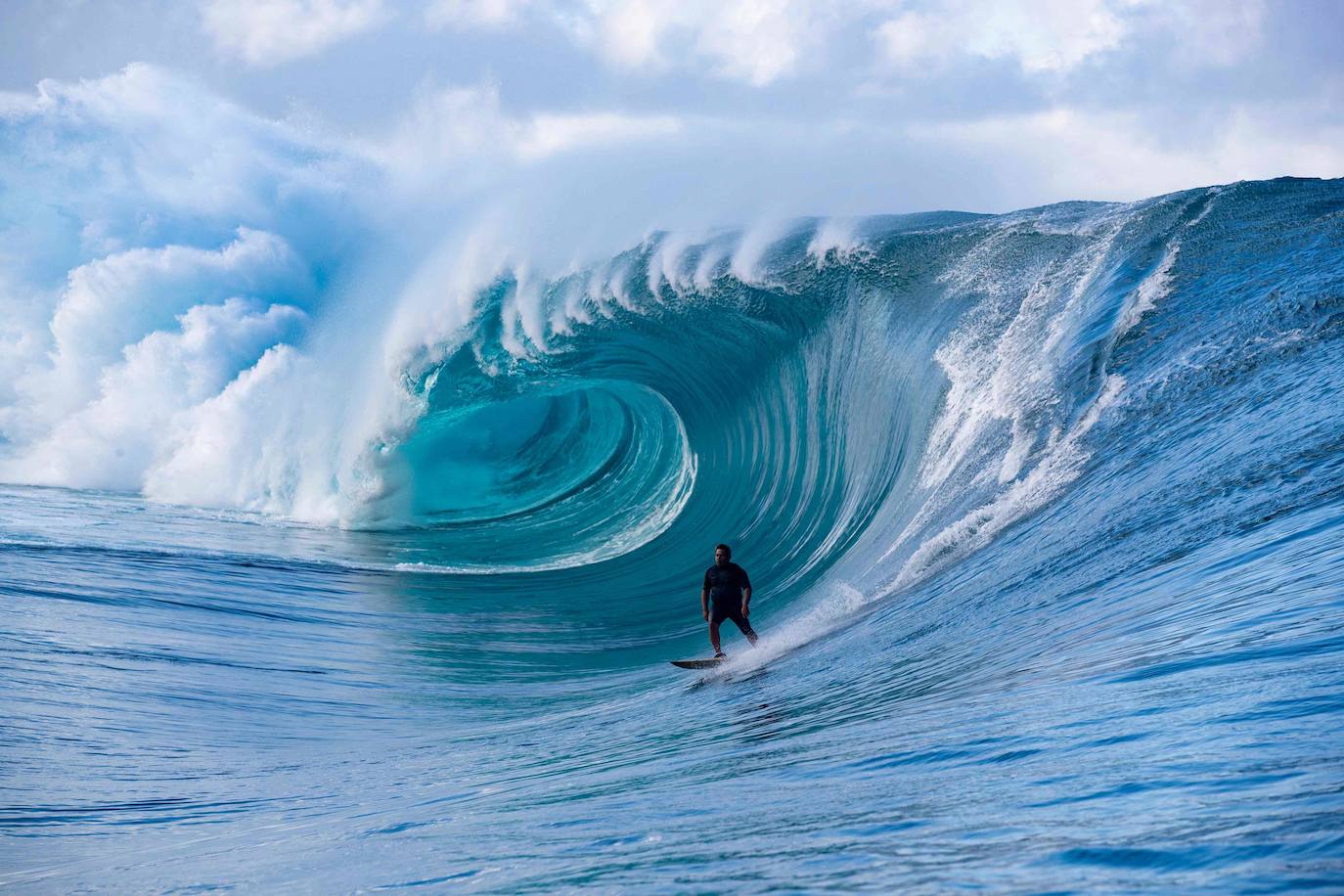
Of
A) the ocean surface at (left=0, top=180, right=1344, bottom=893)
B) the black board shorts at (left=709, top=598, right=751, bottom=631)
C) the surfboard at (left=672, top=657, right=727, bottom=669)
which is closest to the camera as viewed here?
the ocean surface at (left=0, top=180, right=1344, bottom=893)

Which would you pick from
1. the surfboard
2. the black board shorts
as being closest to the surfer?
the black board shorts

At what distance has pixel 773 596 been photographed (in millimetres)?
10250

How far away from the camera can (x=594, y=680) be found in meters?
8.56

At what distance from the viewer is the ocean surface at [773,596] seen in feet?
10.3

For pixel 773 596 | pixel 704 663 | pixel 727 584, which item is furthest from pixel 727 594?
pixel 773 596

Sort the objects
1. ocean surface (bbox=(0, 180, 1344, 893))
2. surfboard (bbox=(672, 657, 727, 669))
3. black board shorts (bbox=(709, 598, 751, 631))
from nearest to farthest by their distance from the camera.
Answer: ocean surface (bbox=(0, 180, 1344, 893)) < black board shorts (bbox=(709, 598, 751, 631)) < surfboard (bbox=(672, 657, 727, 669))

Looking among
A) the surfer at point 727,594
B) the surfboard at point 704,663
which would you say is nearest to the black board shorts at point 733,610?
the surfer at point 727,594

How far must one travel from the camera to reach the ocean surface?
3137 millimetres

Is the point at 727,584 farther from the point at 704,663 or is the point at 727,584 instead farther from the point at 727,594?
the point at 704,663

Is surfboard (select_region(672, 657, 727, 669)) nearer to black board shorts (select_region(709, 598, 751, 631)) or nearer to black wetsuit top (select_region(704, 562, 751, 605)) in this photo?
black board shorts (select_region(709, 598, 751, 631))

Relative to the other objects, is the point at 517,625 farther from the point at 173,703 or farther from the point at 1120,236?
the point at 1120,236

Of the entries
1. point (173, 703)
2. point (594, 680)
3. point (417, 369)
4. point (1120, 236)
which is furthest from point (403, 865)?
point (417, 369)

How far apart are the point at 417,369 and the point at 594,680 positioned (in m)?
9.15

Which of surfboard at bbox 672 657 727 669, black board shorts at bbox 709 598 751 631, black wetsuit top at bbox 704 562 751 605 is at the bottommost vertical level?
surfboard at bbox 672 657 727 669
